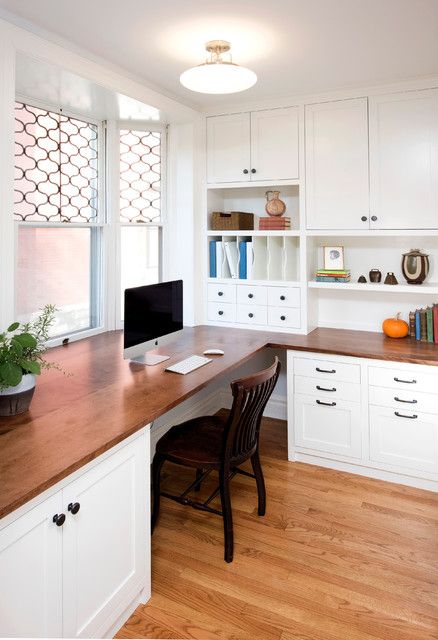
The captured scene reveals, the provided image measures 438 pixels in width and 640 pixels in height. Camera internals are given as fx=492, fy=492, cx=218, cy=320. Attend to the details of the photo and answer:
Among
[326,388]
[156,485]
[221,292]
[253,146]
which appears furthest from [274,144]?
Result: [156,485]

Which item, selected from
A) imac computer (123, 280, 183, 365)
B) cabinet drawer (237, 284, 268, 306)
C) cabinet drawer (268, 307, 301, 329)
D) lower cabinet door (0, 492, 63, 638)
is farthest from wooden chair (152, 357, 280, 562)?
cabinet drawer (237, 284, 268, 306)

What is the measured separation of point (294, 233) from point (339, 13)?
147 cm

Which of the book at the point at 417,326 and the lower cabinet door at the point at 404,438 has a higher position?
the book at the point at 417,326

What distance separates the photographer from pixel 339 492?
9.60 feet

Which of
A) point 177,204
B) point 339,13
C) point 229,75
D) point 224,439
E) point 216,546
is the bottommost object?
point 216,546

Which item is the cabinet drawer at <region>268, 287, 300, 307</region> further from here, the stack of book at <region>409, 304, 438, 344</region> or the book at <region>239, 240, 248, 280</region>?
the stack of book at <region>409, 304, 438, 344</region>

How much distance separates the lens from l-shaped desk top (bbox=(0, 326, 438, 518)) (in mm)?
1512

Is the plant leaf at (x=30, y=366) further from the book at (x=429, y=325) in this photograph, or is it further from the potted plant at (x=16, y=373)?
the book at (x=429, y=325)

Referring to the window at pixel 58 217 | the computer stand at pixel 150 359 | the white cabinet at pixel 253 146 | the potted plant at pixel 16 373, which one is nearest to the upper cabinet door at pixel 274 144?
the white cabinet at pixel 253 146

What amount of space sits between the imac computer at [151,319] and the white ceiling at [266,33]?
1.25 m

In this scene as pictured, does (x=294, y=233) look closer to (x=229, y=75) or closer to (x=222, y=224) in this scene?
(x=222, y=224)

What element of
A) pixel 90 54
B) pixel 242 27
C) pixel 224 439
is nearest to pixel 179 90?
pixel 90 54

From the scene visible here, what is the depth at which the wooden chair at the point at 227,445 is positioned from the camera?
2230 millimetres

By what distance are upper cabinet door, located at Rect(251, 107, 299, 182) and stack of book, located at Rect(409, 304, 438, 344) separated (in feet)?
4.13
